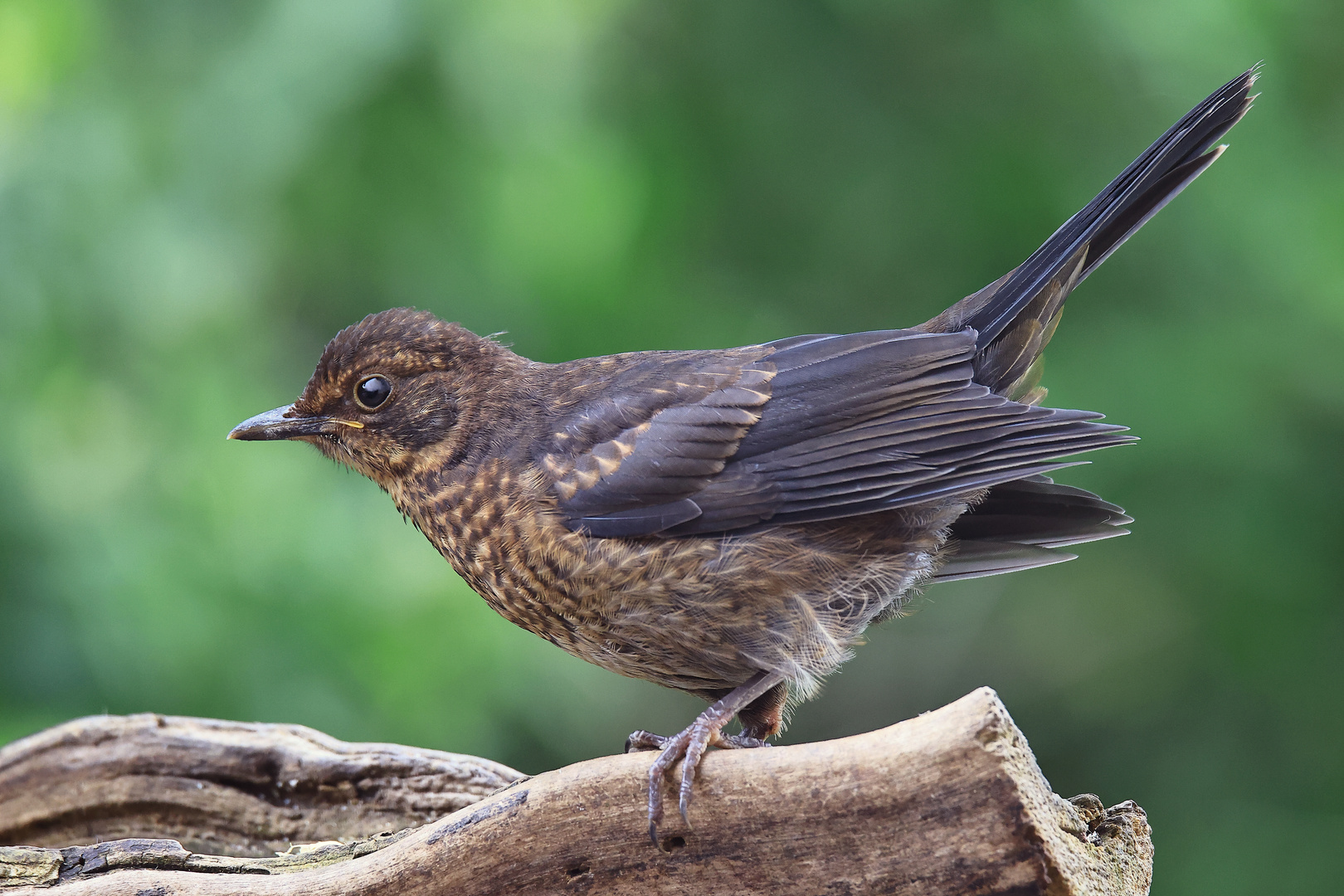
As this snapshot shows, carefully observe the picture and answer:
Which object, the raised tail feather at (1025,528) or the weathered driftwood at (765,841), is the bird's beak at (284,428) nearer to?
the weathered driftwood at (765,841)

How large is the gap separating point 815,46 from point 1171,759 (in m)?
2.90

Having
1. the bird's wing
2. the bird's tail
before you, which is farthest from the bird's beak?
the bird's tail

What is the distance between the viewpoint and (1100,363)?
4191 millimetres

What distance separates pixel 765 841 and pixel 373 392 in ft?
4.84

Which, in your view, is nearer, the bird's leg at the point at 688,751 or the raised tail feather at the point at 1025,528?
the bird's leg at the point at 688,751

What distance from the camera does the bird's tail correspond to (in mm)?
2727

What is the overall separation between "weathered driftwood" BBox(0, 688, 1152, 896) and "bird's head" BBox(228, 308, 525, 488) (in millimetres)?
931

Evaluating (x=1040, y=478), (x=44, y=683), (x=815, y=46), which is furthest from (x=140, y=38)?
(x=1040, y=478)

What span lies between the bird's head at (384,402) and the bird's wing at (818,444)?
39cm

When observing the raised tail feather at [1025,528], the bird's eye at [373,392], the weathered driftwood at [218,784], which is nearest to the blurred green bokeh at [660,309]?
the weathered driftwood at [218,784]

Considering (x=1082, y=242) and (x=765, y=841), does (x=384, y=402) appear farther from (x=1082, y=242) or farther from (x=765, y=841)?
(x=1082, y=242)

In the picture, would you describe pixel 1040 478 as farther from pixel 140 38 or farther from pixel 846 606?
pixel 140 38

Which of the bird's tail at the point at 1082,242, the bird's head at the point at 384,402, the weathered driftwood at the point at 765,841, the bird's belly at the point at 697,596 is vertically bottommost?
the weathered driftwood at the point at 765,841

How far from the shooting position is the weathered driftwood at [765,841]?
6.35 ft
